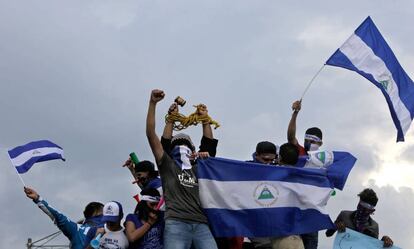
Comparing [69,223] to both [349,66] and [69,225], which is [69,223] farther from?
[349,66]

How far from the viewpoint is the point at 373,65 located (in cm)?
1238

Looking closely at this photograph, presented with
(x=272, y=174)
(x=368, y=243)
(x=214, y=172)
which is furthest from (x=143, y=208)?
(x=368, y=243)

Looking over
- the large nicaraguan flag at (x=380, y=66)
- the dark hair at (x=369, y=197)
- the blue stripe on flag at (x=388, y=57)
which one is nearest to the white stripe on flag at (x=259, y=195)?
the dark hair at (x=369, y=197)

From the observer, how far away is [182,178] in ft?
28.8

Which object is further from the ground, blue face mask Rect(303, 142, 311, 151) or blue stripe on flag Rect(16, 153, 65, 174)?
blue stripe on flag Rect(16, 153, 65, 174)

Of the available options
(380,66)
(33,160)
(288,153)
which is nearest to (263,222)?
(288,153)

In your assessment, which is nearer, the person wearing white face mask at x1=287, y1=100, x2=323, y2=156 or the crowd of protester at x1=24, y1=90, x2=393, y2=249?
the crowd of protester at x1=24, y1=90, x2=393, y2=249

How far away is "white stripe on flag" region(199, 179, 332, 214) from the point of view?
9141 mm

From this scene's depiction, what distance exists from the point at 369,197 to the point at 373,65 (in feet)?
9.43

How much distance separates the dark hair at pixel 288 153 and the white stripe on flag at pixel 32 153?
4.98 m

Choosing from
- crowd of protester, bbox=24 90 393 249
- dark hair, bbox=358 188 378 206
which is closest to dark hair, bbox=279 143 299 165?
crowd of protester, bbox=24 90 393 249

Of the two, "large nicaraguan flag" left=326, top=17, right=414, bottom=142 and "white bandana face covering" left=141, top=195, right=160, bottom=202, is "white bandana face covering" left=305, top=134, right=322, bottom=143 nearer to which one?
"large nicaraguan flag" left=326, top=17, right=414, bottom=142

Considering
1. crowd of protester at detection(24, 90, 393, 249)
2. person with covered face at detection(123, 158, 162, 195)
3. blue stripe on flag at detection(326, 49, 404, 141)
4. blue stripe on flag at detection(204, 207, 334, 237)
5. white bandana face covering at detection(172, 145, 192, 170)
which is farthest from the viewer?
blue stripe on flag at detection(326, 49, 404, 141)

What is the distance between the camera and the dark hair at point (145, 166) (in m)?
9.64
